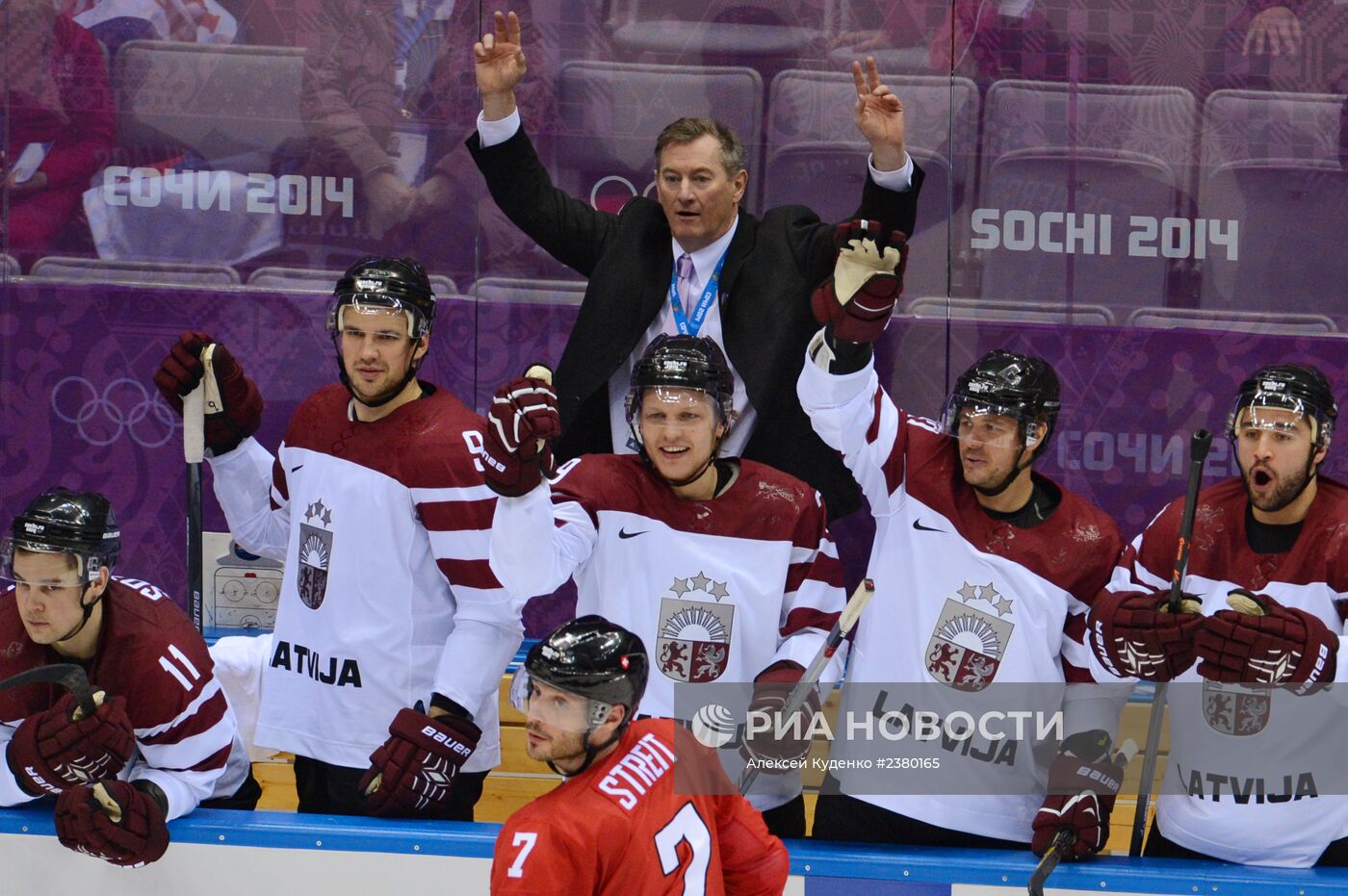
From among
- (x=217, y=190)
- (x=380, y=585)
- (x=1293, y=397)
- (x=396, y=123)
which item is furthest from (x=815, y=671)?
(x=217, y=190)

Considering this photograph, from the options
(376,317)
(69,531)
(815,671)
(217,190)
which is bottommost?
(815,671)

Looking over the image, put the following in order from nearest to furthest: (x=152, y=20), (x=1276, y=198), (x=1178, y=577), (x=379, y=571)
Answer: (x=1178, y=577)
(x=379, y=571)
(x=1276, y=198)
(x=152, y=20)

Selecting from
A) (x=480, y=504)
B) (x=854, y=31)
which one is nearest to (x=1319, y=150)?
(x=854, y=31)

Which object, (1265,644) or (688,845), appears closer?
(688,845)

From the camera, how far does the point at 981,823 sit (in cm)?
313

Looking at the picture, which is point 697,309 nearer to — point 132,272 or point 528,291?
point 528,291

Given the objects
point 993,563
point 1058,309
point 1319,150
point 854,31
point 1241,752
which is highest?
point 854,31

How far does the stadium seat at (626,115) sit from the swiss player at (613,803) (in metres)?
2.07

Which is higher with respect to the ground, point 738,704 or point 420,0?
point 420,0

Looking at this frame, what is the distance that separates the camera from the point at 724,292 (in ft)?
12.0

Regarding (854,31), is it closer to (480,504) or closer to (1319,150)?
(1319,150)

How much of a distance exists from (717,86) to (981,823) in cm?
214

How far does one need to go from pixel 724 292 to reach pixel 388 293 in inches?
29.5

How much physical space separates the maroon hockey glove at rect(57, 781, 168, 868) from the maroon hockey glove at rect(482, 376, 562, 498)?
84 cm
